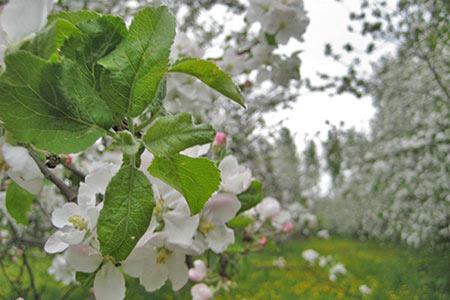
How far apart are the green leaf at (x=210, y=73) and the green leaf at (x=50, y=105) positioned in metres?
0.10

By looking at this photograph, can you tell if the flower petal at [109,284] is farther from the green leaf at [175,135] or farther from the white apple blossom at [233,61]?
the white apple blossom at [233,61]

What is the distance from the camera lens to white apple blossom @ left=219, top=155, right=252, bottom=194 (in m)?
0.73

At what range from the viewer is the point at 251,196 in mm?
839

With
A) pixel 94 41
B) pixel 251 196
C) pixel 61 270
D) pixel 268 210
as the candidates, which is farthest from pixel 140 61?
pixel 61 270

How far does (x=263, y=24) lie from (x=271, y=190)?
25.9 ft

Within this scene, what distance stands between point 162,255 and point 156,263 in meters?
0.01

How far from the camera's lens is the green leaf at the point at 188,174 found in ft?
1.49

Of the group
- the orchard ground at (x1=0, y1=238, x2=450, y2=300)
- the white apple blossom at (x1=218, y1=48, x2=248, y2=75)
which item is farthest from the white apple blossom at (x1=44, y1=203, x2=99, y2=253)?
the orchard ground at (x1=0, y1=238, x2=450, y2=300)

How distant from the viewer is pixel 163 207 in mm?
596

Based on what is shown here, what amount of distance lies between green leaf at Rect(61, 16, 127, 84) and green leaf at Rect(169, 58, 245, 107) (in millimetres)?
89

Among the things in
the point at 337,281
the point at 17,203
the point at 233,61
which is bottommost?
the point at 337,281

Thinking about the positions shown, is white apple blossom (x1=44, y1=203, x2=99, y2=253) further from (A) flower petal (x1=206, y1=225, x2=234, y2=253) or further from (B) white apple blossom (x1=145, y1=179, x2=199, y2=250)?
(A) flower petal (x1=206, y1=225, x2=234, y2=253)

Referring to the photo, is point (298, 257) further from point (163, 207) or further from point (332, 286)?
point (163, 207)

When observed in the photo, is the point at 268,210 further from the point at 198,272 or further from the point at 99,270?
the point at 99,270
